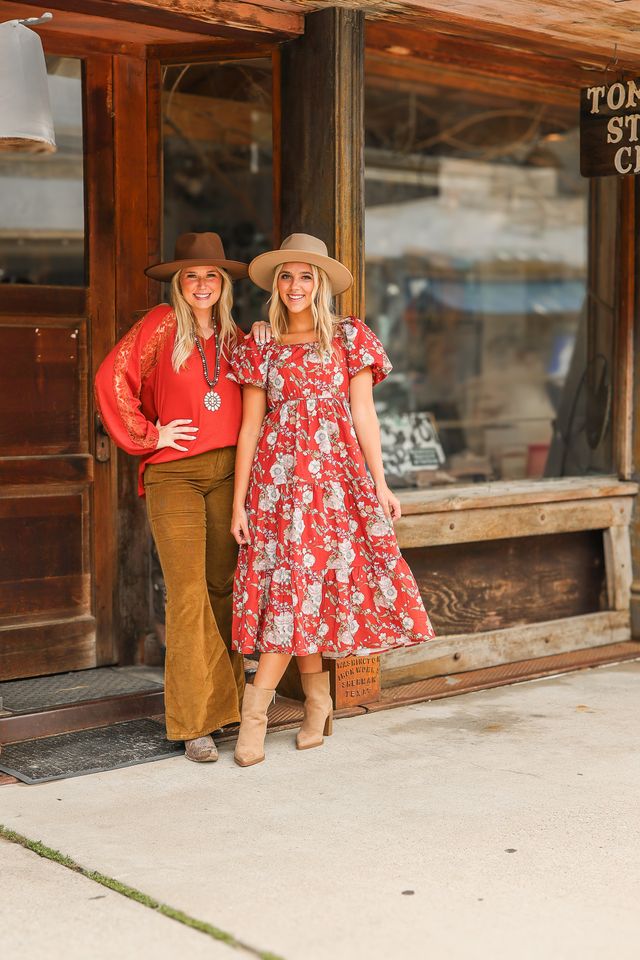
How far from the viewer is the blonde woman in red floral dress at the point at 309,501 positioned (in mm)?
4504

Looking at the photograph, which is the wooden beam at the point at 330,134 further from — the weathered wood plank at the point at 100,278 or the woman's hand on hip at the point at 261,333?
the weathered wood plank at the point at 100,278

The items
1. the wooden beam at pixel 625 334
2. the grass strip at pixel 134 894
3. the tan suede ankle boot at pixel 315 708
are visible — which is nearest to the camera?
the grass strip at pixel 134 894

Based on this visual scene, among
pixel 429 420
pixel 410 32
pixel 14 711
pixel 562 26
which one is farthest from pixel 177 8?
pixel 429 420

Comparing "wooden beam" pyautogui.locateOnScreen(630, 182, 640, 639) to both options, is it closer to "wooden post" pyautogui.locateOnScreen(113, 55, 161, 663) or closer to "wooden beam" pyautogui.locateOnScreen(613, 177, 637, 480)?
"wooden beam" pyautogui.locateOnScreen(613, 177, 637, 480)

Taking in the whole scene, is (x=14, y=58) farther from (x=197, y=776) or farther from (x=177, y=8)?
(x=197, y=776)

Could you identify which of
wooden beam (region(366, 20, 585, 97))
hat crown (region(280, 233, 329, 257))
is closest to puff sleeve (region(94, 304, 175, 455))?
hat crown (region(280, 233, 329, 257))

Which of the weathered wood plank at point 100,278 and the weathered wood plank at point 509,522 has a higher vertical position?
the weathered wood plank at point 100,278

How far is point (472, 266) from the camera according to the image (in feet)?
40.7

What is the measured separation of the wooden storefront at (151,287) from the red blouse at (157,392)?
2.65 ft

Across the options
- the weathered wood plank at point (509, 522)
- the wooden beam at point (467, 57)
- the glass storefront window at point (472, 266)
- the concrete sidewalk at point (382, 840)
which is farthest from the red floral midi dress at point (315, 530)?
the glass storefront window at point (472, 266)

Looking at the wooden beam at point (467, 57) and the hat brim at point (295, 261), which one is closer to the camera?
the hat brim at point (295, 261)

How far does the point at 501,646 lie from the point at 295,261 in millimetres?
2389

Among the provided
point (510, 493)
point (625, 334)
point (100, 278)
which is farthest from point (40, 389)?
point (625, 334)

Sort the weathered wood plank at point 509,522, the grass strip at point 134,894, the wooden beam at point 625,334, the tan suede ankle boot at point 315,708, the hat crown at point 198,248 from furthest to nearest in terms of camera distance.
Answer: the wooden beam at point 625,334
the weathered wood plank at point 509,522
the tan suede ankle boot at point 315,708
the hat crown at point 198,248
the grass strip at point 134,894
